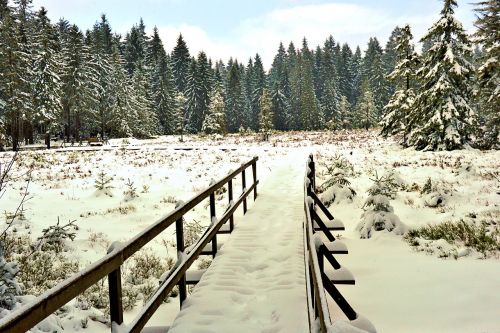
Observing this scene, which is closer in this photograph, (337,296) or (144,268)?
(337,296)

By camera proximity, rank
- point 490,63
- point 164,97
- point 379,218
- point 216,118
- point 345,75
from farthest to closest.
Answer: point 345,75
point 164,97
point 216,118
point 490,63
point 379,218

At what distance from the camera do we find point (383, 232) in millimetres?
9859

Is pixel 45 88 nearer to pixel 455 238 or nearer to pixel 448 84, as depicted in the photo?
pixel 448 84

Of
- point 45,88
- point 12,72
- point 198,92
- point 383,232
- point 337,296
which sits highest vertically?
point 198,92

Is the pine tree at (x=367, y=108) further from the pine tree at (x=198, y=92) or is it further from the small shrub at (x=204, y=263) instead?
the small shrub at (x=204, y=263)

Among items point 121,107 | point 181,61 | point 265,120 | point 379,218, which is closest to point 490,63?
point 379,218

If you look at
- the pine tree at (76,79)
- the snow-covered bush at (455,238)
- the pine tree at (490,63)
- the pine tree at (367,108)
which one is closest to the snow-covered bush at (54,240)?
the snow-covered bush at (455,238)

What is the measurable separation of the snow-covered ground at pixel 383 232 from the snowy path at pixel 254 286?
1024 millimetres

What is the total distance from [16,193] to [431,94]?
22.5m

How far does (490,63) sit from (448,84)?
456 centimetres

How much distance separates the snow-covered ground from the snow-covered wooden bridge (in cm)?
104

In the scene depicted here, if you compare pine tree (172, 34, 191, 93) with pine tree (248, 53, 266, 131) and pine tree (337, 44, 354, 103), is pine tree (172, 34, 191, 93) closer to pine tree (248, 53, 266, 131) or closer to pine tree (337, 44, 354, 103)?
pine tree (248, 53, 266, 131)

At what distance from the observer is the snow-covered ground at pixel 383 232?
19.7 ft

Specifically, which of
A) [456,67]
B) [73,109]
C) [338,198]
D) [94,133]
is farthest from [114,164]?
[94,133]
